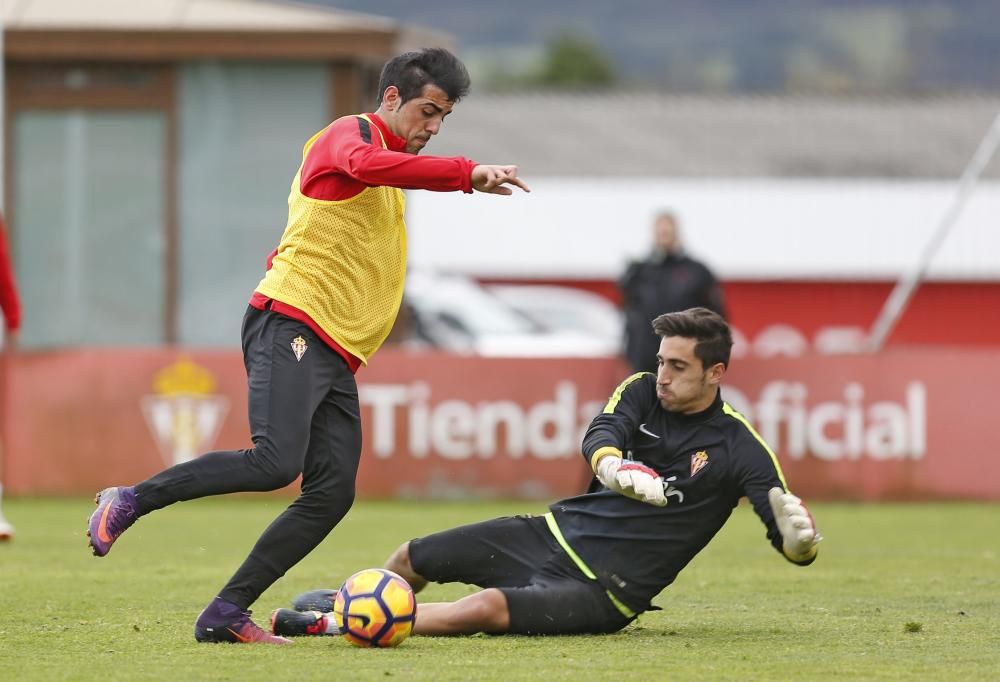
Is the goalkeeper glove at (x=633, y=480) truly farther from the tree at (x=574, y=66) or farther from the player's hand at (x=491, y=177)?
the tree at (x=574, y=66)

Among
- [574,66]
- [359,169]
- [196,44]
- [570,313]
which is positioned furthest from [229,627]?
[574,66]

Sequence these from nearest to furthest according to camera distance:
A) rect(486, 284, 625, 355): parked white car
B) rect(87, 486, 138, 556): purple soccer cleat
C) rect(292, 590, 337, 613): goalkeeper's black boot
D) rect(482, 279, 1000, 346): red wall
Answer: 1. rect(87, 486, 138, 556): purple soccer cleat
2. rect(292, 590, 337, 613): goalkeeper's black boot
3. rect(486, 284, 625, 355): parked white car
4. rect(482, 279, 1000, 346): red wall

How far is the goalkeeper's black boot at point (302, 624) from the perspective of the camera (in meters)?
7.19

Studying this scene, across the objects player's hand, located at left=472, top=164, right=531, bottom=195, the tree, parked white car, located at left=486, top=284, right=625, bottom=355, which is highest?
the tree

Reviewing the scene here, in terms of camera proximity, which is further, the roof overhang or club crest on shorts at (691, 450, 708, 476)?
the roof overhang

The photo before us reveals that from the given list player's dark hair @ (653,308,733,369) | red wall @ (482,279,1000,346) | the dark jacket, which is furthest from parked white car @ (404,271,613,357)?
red wall @ (482,279,1000,346)

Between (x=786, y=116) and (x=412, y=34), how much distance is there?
124 feet

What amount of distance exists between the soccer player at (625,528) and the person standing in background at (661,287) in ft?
22.5

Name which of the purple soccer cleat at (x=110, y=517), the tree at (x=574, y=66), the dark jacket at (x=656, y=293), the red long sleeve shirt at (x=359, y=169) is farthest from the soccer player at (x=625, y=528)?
the tree at (x=574, y=66)

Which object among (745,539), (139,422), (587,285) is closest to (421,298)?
(139,422)

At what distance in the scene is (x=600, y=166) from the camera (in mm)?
51594

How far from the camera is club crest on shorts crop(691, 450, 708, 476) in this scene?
7246mm

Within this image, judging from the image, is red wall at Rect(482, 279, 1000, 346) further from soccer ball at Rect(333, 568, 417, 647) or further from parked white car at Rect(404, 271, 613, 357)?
soccer ball at Rect(333, 568, 417, 647)

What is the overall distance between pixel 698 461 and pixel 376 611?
139 cm
